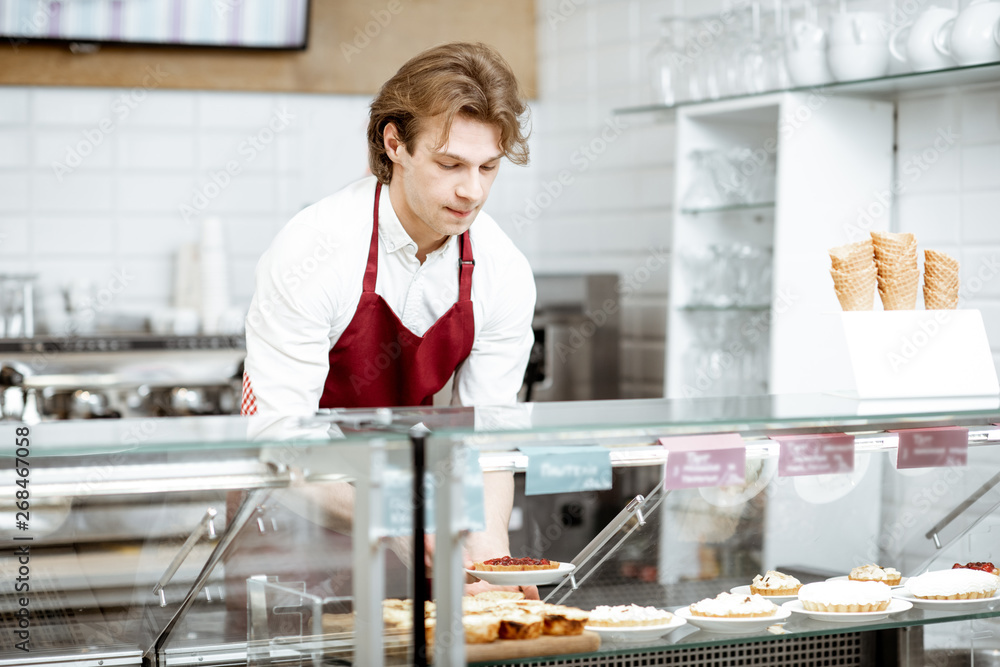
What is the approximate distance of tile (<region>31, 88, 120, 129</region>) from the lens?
391 centimetres

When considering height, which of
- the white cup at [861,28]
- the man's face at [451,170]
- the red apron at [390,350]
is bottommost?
the red apron at [390,350]

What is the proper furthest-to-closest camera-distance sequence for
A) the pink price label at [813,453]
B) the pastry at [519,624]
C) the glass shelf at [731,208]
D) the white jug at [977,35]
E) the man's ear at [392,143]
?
1. the glass shelf at [731,208]
2. the white jug at [977,35]
3. the man's ear at [392,143]
4. the pink price label at [813,453]
5. the pastry at [519,624]

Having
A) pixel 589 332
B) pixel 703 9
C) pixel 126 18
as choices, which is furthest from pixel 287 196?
pixel 703 9

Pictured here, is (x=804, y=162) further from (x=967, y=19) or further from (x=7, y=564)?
(x=7, y=564)

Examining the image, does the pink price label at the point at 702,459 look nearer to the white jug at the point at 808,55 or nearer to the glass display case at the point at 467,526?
the glass display case at the point at 467,526

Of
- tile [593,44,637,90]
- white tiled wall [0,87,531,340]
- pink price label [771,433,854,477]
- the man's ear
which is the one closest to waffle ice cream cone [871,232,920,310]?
pink price label [771,433,854,477]

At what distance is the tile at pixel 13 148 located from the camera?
12.7 feet

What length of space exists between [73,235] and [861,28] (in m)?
2.79

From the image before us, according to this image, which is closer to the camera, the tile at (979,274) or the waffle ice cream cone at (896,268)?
the waffle ice cream cone at (896,268)

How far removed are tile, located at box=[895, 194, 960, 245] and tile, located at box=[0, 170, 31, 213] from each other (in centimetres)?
294

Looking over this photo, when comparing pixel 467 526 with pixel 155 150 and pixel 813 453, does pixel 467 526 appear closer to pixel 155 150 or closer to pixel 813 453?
pixel 813 453

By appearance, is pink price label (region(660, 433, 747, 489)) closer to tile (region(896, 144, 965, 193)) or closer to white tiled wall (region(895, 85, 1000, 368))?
white tiled wall (region(895, 85, 1000, 368))


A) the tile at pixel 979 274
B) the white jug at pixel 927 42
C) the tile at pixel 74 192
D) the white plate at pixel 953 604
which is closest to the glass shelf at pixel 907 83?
the white jug at pixel 927 42

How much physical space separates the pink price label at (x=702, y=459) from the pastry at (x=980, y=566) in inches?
22.1
